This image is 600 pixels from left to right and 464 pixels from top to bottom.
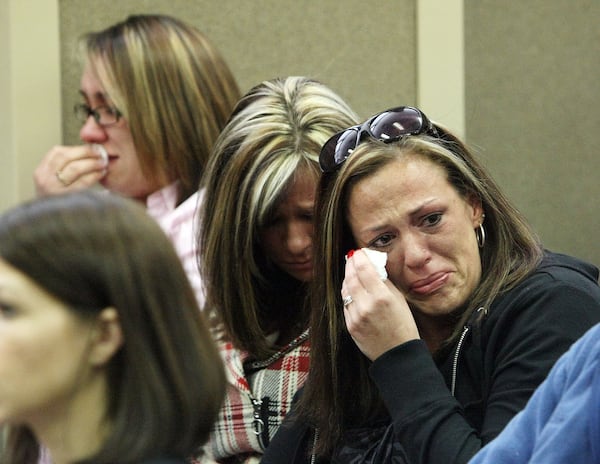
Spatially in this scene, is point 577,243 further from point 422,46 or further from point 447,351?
point 447,351

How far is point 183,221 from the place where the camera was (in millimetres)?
2943

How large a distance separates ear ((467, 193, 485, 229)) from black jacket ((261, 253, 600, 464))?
14cm

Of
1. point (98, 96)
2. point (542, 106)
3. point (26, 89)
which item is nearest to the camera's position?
point (98, 96)

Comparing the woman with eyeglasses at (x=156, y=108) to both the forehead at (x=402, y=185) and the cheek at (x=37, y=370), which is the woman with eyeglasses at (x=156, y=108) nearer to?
the forehead at (x=402, y=185)

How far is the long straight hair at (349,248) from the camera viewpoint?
2.28 meters

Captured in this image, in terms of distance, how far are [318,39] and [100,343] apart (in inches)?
84.1

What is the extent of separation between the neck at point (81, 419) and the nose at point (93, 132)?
1652mm

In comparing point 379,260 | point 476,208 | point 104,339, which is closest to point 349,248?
point 379,260

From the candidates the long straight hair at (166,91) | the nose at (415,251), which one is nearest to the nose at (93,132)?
the long straight hair at (166,91)

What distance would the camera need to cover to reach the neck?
59.9 inches

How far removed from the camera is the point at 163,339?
4.96 ft

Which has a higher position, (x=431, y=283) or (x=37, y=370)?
(x=37, y=370)

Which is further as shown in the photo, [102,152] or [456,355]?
[102,152]

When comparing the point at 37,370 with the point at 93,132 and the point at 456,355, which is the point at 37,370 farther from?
the point at 93,132
